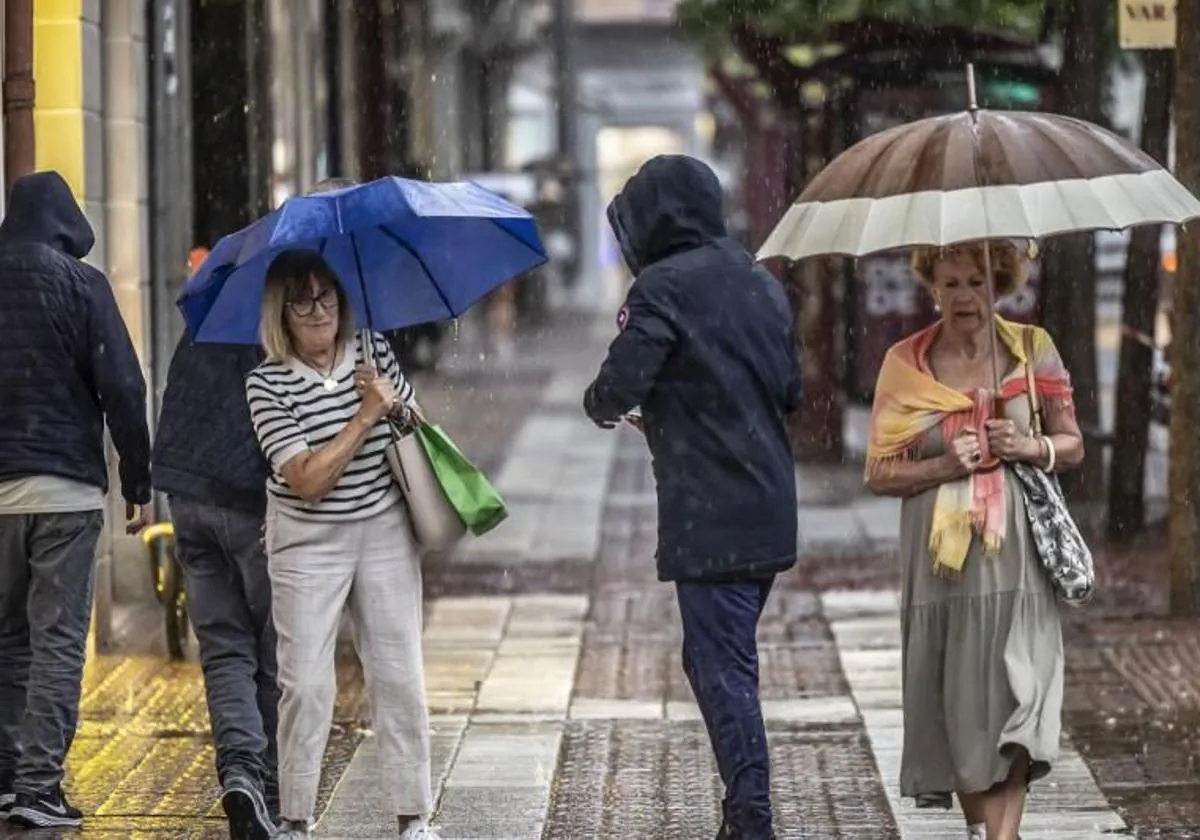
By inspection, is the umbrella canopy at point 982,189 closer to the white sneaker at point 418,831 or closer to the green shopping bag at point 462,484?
the green shopping bag at point 462,484

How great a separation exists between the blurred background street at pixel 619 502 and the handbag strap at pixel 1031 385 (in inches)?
54.6

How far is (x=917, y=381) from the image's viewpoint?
267 inches

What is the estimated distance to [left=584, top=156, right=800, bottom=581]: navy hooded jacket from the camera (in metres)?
6.73

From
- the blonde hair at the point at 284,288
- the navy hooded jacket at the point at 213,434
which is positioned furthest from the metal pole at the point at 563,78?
the blonde hair at the point at 284,288

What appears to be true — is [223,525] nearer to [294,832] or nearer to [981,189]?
[294,832]

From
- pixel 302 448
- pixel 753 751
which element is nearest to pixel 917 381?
pixel 753 751

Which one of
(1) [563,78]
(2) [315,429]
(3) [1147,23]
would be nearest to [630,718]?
(2) [315,429]

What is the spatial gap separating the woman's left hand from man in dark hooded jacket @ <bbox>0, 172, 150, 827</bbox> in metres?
2.49

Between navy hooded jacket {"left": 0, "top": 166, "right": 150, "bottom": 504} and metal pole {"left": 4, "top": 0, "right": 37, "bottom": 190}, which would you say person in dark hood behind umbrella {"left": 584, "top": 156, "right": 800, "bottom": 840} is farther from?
metal pole {"left": 4, "top": 0, "right": 37, "bottom": 190}

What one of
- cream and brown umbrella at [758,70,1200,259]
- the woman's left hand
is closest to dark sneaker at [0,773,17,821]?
cream and brown umbrella at [758,70,1200,259]

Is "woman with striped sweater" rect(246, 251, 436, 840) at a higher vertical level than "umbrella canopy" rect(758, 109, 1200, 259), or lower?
lower

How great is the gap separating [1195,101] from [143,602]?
5396mm

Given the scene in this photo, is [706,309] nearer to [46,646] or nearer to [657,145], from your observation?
[46,646]

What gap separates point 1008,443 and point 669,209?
1068 millimetres
